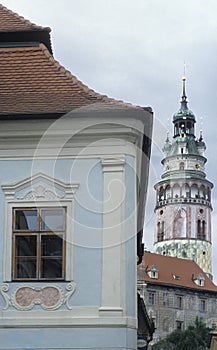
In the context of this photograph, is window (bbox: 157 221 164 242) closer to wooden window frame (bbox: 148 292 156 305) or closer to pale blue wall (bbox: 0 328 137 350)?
wooden window frame (bbox: 148 292 156 305)

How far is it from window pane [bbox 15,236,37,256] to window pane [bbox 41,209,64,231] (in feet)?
0.88

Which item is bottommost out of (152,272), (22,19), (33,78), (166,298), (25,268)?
(166,298)

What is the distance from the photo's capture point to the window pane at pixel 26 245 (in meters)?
12.5

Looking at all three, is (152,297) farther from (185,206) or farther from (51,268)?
(51,268)

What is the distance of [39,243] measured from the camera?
12438 mm

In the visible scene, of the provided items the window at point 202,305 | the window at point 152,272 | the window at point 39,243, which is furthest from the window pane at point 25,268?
the window at point 202,305

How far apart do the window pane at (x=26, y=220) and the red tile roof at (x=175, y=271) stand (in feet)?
263

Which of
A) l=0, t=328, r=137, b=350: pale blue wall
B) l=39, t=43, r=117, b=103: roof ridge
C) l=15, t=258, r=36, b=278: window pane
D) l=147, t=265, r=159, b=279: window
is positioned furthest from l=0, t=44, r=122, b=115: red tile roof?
l=147, t=265, r=159, b=279: window

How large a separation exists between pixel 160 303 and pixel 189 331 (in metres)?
18.1

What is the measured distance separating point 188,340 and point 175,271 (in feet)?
83.3

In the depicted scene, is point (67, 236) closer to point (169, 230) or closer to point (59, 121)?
point (59, 121)

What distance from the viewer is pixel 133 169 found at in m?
12.8

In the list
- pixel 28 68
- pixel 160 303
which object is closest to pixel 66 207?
pixel 28 68

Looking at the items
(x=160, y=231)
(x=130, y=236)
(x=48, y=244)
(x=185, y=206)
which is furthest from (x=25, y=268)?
(x=160, y=231)
